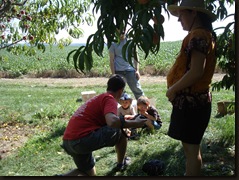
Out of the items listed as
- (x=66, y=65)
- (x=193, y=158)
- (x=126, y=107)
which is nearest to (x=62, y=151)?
(x=126, y=107)

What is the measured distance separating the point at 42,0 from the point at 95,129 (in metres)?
2.56

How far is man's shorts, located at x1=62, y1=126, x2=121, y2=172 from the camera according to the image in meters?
2.40

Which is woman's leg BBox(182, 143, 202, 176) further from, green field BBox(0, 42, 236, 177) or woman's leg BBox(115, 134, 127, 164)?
woman's leg BBox(115, 134, 127, 164)

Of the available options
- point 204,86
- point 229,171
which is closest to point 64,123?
point 229,171

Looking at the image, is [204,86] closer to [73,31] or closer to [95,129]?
[95,129]

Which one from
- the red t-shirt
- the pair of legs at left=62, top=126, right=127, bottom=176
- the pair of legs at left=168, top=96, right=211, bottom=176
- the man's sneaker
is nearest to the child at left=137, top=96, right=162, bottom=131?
the man's sneaker

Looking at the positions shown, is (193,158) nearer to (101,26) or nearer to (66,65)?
(101,26)

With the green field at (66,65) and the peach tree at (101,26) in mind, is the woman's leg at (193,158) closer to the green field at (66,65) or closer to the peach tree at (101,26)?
the peach tree at (101,26)

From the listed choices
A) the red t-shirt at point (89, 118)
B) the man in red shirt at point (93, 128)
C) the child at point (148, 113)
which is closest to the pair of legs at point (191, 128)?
the man in red shirt at point (93, 128)

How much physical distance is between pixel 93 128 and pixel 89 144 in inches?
4.7

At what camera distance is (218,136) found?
11.4 ft

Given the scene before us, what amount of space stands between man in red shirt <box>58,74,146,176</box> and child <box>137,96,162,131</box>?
117 centimetres

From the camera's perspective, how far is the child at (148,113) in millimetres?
3695

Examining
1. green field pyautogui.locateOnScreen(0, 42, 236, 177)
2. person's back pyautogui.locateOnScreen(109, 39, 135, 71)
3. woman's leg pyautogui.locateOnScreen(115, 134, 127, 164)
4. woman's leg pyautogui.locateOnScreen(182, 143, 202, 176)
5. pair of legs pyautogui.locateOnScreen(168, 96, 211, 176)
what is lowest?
green field pyautogui.locateOnScreen(0, 42, 236, 177)
